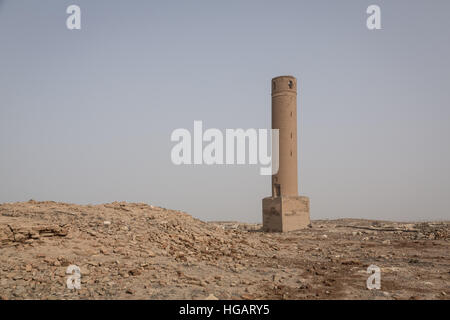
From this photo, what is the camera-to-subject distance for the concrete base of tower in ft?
62.6

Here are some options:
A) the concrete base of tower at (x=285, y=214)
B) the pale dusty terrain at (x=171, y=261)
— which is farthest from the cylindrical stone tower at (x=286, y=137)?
the pale dusty terrain at (x=171, y=261)

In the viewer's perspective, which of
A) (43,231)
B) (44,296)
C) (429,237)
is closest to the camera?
(44,296)

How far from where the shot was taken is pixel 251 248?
10875mm

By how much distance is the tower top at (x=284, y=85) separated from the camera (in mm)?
20469

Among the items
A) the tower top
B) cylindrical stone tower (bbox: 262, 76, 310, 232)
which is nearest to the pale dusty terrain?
cylindrical stone tower (bbox: 262, 76, 310, 232)

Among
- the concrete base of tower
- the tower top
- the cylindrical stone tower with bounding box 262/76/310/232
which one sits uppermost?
the tower top

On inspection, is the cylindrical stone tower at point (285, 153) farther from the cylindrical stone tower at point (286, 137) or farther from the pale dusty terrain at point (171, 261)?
the pale dusty terrain at point (171, 261)

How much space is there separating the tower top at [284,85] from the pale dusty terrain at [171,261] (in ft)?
35.8

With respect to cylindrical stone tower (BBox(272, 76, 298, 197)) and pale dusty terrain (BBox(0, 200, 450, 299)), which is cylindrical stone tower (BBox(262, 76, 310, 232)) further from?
pale dusty terrain (BBox(0, 200, 450, 299))

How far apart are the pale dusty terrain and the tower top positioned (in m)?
10.9

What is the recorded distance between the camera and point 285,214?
19125mm
